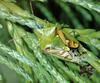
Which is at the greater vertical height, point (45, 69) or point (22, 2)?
point (22, 2)

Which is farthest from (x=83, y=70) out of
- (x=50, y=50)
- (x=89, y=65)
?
(x=50, y=50)

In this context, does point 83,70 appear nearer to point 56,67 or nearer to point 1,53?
point 56,67

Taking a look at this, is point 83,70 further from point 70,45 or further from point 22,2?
point 22,2

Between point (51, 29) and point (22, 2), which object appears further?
point (22, 2)

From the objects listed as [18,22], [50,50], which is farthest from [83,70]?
[18,22]

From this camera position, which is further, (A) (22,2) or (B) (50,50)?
(A) (22,2)

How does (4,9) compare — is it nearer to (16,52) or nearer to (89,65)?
(16,52)

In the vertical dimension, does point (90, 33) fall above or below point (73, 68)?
above

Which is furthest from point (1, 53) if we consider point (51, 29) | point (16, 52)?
point (51, 29)
